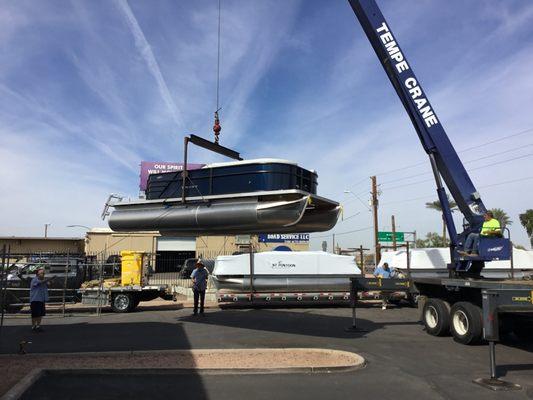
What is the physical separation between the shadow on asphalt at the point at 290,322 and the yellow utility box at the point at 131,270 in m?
3.06

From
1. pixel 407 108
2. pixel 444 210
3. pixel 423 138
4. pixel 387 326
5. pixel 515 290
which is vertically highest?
pixel 407 108

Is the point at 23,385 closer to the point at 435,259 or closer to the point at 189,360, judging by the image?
the point at 189,360

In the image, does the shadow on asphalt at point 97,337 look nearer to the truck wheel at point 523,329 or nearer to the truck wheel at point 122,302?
the truck wheel at point 122,302

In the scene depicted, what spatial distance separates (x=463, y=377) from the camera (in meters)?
7.14

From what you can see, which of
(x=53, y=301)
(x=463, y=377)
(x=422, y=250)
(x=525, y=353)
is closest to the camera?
(x=463, y=377)

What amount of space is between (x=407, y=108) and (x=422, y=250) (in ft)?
25.8

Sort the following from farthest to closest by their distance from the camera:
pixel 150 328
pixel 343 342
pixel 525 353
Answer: pixel 150 328 → pixel 343 342 → pixel 525 353

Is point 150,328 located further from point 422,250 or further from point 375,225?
point 375,225

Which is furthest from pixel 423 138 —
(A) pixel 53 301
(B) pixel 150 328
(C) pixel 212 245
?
(C) pixel 212 245

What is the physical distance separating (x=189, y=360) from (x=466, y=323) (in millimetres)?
5750

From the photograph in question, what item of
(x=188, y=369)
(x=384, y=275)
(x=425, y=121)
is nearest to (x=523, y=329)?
(x=425, y=121)

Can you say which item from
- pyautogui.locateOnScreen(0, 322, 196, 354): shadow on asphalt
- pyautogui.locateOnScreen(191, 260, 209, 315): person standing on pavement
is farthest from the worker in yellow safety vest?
pyautogui.locateOnScreen(191, 260, 209, 315): person standing on pavement

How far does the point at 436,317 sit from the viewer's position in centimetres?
1085

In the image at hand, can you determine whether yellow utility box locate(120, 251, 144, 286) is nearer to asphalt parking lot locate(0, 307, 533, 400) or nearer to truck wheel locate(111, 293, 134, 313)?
truck wheel locate(111, 293, 134, 313)
